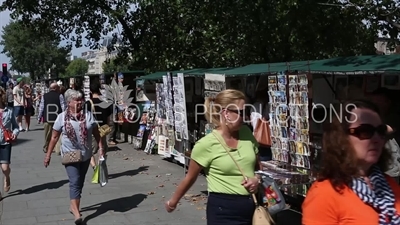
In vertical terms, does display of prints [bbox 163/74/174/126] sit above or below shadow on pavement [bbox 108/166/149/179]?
above

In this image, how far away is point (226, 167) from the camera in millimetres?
3611

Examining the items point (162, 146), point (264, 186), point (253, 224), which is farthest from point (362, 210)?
point (162, 146)

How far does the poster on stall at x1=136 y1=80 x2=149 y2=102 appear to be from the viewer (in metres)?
13.4

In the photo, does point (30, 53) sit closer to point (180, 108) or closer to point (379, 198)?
point (180, 108)

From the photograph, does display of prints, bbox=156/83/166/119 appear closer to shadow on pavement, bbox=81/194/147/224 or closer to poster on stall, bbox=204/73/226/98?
poster on stall, bbox=204/73/226/98

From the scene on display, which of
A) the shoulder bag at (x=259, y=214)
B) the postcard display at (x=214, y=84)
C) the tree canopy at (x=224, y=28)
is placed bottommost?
the shoulder bag at (x=259, y=214)

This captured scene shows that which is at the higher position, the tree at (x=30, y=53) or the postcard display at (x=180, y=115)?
the tree at (x=30, y=53)

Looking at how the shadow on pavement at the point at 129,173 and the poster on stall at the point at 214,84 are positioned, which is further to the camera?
the shadow on pavement at the point at 129,173

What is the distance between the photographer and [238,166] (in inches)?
142

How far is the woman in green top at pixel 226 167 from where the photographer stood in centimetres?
359

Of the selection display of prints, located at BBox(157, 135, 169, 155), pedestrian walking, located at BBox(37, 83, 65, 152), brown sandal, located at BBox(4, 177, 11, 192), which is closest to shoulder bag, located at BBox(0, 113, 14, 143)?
brown sandal, located at BBox(4, 177, 11, 192)

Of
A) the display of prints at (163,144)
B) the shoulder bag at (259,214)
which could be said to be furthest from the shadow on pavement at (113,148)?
the shoulder bag at (259,214)

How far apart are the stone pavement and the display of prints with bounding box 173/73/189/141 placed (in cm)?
89

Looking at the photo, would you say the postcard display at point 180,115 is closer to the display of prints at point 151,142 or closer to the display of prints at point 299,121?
the display of prints at point 151,142
